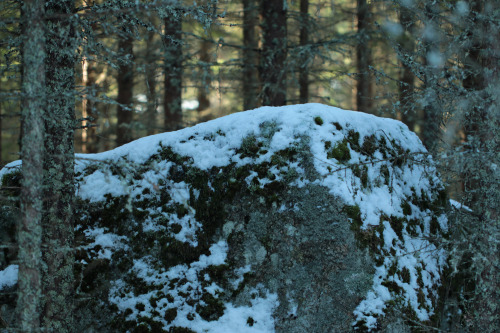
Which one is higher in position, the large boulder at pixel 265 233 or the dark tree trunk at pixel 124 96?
the dark tree trunk at pixel 124 96

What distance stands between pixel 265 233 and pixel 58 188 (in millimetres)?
2326

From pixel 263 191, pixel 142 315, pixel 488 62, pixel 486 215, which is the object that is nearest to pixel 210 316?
pixel 142 315

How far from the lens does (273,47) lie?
32.9 ft

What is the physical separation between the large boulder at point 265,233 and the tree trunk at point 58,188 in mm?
268

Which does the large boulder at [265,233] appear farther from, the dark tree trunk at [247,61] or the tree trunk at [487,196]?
the dark tree trunk at [247,61]

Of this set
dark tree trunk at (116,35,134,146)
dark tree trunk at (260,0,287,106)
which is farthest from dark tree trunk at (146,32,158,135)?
dark tree trunk at (260,0,287,106)

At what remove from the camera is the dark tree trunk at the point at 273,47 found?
996 centimetres

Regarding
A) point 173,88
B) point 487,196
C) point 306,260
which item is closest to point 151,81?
point 173,88

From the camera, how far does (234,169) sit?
16.5ft

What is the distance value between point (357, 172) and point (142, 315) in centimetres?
297

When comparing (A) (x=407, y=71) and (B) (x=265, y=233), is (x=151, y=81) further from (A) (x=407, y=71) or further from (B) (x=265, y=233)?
(B) (x=265, y=233)

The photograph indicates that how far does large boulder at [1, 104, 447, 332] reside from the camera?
4.23 meters

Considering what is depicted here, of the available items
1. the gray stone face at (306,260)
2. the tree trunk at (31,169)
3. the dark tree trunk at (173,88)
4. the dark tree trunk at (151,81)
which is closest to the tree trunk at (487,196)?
the gray stone face at (306,260)

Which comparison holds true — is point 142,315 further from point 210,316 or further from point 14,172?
point 14,172
